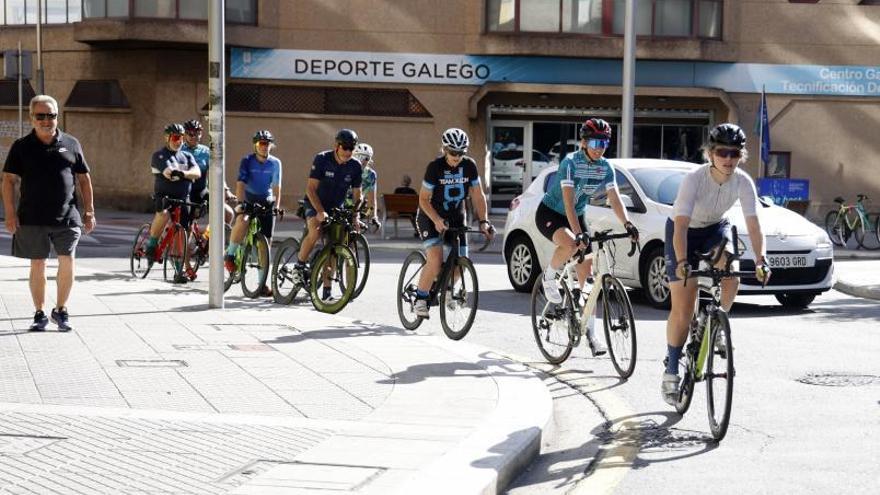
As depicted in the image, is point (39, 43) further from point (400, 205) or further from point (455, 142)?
point (455, 142)

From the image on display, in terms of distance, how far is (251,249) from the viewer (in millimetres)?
15312

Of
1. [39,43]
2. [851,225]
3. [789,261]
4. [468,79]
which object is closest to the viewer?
[789,261]

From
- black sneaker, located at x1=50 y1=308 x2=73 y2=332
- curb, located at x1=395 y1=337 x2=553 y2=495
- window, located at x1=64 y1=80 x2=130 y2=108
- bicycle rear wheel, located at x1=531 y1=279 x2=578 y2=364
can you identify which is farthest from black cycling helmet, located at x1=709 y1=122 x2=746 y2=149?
window, located at x1=64 y1=80 x2=130 y2=108

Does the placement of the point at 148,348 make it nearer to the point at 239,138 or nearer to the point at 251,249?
the point at 251,249

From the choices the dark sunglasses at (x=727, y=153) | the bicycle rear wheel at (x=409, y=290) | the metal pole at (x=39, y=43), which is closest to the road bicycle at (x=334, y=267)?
the bicycle rear wheel at (x=409, y=290)

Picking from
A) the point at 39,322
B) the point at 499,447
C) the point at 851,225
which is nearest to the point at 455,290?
the point at 39,322

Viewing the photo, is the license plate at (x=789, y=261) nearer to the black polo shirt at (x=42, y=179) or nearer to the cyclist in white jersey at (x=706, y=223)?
the cyclist in white jersey at (x=706, y=223)

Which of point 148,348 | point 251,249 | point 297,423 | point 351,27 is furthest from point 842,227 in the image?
point 297,423

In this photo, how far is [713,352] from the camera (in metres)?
7.90

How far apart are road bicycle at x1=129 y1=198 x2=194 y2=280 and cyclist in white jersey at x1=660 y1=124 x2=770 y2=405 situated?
29.3ft

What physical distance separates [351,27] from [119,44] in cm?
537

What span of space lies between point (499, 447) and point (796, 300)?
8.82 m

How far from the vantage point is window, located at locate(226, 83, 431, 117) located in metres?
34.0

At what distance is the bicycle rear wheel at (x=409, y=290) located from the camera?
1239cm
